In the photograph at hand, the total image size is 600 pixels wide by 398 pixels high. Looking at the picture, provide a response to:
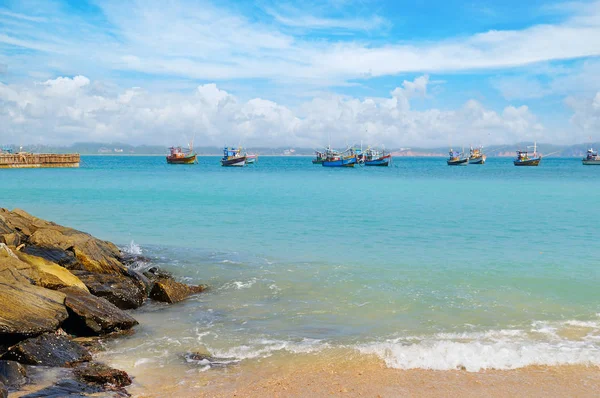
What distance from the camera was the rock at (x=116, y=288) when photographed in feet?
39.9

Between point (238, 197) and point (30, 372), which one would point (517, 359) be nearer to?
point (30, 372)

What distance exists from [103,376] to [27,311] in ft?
7.25

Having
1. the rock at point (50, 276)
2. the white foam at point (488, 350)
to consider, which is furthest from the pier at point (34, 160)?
the white foam at point (488, 350)

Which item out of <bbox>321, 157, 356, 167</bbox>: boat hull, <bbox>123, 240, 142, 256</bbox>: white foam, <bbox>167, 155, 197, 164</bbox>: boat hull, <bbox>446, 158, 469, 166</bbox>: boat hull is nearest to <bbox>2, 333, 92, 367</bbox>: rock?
<bbox>123, 240, 142, 256</bbox>: white foam

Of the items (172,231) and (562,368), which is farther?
(172,231)

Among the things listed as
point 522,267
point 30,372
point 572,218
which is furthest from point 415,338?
point 572,218

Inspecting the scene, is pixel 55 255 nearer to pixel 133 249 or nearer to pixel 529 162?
pixel 133 249

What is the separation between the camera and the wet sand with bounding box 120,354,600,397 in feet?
25.5

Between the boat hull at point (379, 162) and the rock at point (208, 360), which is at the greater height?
the boat hull at point (379, 162)

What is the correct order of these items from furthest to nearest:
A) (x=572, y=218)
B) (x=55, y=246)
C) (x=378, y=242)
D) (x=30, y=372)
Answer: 1. (x=572, y=218)
2. (x=378, y=242)
3. (x=55, y=246)
4. (x=30, y=372)

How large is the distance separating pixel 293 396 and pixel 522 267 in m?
11.3

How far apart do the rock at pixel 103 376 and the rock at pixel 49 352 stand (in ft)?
1.66

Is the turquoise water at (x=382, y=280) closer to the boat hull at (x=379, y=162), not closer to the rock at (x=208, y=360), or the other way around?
the rock at (x=208, y=360)

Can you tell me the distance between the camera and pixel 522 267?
16500mm
